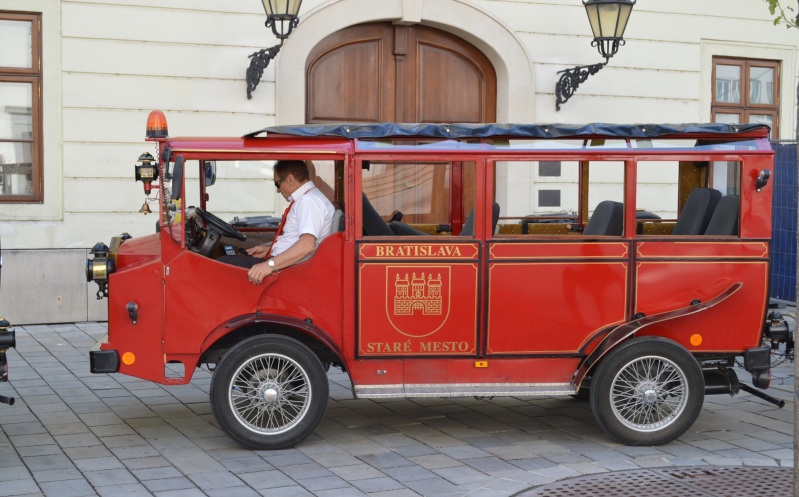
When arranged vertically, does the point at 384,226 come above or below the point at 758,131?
below

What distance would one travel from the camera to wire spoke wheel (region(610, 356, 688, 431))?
711 centimetres

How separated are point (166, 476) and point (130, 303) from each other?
45.8 inches

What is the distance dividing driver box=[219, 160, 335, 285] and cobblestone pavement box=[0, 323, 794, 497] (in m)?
1.21

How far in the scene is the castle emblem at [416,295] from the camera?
7.02 m

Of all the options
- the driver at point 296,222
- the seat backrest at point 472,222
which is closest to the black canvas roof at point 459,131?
the driver at point 296,222

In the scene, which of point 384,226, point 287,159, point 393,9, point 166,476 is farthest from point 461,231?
point 393,9

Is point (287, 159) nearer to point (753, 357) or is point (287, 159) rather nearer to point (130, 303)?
point (130, 303)

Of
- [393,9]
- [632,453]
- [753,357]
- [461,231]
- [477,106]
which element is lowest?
[632,453]

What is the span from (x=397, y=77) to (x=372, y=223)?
20.4ft

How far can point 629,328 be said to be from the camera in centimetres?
712

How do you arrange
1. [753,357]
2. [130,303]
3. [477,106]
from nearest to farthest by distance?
[130,303]
[753,357]
[477,106]

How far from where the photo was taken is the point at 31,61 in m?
11.6

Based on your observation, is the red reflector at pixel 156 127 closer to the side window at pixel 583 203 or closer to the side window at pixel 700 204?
the side window at pixel 583 203

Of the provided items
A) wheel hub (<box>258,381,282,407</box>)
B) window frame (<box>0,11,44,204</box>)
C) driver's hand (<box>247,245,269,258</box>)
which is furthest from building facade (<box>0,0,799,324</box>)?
wheel hub (<box>258,381,282,407</box>)
